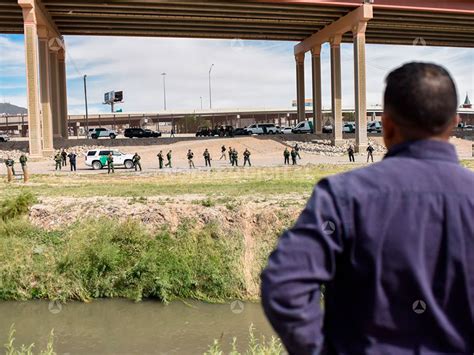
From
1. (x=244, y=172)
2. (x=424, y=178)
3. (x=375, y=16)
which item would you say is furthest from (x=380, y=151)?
(x=424, y=178)

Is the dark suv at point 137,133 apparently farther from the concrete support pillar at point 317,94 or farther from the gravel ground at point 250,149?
the concrete support pillar at point 317,94

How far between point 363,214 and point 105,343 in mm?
10863

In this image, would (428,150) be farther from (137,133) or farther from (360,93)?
(137,133)

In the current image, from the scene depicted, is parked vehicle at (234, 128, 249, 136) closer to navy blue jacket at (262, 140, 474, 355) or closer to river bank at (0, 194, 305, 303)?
river bank at (0, 194, 305, 303)

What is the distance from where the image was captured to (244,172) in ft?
105

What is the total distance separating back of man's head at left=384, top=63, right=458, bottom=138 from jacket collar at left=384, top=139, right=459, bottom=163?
41 millimetres

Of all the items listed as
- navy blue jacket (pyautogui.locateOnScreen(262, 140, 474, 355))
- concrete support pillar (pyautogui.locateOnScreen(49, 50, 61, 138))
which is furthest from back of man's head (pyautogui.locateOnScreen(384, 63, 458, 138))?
concrete support pillar (pyautogui.locateOnScreen(49, 50, 61, 138))

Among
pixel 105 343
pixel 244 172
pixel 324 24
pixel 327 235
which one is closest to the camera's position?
pixel 327 235

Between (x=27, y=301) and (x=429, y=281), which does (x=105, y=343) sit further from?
(x=429, y=281)

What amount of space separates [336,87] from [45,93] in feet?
92.1

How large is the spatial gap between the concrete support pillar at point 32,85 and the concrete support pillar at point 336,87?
27.8 meters

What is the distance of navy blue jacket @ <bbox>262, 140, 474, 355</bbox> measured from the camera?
2.02 m

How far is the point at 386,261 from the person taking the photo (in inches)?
81.4

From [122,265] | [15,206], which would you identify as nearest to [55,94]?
[15,206]
